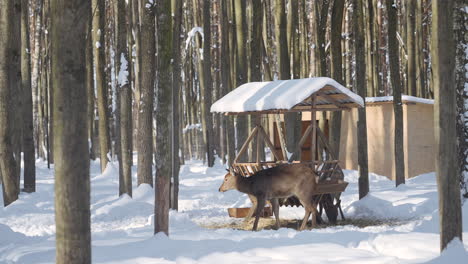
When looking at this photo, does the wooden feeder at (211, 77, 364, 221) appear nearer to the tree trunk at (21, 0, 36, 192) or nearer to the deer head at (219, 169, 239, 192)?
the deer head at (219, 169, 239, 192)

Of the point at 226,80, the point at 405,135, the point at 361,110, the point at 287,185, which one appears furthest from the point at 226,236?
the point at 226,80

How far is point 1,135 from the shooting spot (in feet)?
47.3

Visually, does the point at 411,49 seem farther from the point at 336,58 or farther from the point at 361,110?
the point at 361,110

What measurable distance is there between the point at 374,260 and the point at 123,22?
39.8 feet

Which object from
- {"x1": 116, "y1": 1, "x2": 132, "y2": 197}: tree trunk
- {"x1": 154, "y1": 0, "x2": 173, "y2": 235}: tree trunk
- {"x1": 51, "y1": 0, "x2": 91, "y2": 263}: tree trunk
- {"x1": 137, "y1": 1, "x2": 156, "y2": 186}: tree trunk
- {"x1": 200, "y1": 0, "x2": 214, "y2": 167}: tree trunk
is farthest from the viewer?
{"x1": 200, "y1": 0, "x2": 214, "y2": 167}: tree trunk

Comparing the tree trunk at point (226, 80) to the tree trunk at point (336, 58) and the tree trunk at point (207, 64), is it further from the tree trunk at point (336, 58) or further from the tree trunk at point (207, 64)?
the tree trunk at point (336, 58)

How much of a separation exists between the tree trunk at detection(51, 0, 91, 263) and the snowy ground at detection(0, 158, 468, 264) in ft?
8.36

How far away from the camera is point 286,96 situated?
12.7 metres

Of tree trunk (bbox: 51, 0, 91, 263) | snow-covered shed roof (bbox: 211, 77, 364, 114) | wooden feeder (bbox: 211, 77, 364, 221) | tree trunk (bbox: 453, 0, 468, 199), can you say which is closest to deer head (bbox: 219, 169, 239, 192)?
wooden feeder (bbox: 211, 77, 364, 221)

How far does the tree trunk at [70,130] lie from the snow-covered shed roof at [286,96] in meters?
7.47

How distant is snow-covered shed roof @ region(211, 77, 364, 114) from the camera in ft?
41.3

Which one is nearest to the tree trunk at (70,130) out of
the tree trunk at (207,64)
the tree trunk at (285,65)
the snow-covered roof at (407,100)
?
the tree trunk at (285,65)

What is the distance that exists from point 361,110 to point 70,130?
37.8ft

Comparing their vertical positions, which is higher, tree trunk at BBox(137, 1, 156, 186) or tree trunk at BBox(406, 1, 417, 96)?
tree trunk at BBox(406, 1, 417, 96)
